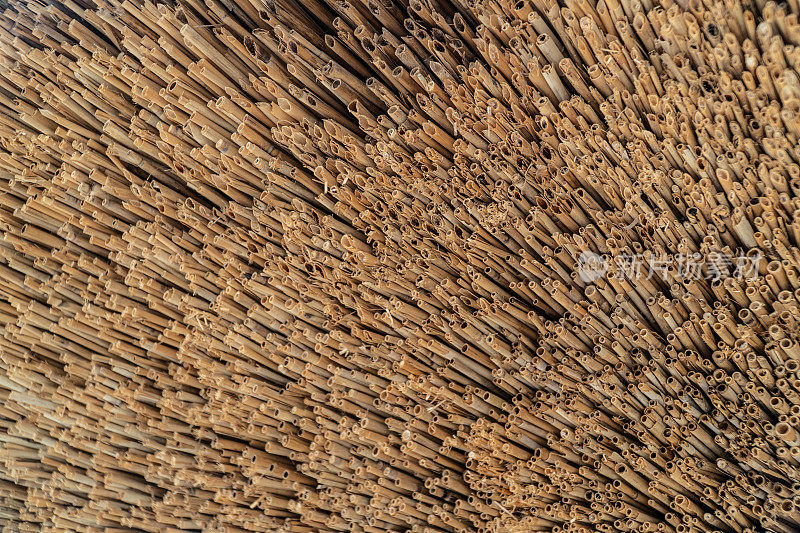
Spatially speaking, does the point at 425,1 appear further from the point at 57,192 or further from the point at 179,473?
the point at 179,473

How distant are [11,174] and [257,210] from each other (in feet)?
2.50

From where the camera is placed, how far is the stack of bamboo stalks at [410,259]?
1.12 m

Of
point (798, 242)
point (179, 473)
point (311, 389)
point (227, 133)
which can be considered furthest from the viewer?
point (179, 473)

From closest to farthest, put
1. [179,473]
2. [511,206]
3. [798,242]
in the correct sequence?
[798,242], [511,206], [179,473]

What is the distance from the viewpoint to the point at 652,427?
1246 mm

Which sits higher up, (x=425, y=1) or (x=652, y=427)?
(x=425, y=1)

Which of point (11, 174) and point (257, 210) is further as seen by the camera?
point (11, 174)

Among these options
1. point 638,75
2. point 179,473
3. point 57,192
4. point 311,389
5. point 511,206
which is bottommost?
point 179,473

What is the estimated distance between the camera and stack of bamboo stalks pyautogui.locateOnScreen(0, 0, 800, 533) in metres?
1.12

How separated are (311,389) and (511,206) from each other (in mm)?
659

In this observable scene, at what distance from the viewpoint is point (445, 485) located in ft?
4.66

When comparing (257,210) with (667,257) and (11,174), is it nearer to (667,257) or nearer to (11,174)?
(11,174)

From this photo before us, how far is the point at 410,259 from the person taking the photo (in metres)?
1.33

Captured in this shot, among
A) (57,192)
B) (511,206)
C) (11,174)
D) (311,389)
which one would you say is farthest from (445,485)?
(11,174)
